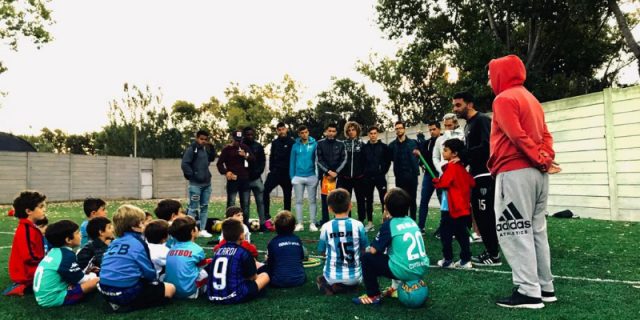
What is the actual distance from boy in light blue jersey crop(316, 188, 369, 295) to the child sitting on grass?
0.99 feet

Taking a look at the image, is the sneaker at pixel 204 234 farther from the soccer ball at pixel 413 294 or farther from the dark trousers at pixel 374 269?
the soccer ball at pixel 413 294

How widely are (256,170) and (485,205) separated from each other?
528 centimetres

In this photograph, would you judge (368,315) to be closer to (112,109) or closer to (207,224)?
(207,224)

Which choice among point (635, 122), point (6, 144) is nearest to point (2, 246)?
point (635, 122)

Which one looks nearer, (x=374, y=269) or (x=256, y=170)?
(x=374, y=269)

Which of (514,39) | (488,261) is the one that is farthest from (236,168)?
(514,39)

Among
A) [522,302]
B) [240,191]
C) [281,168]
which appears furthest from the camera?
[281,168]

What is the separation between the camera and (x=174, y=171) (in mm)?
33031

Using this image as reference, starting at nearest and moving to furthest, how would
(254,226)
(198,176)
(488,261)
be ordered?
(488,261) < (198,176) < (254,226)

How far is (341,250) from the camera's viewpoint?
4250 mm

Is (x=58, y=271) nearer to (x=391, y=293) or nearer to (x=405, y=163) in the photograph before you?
(x=391, y=293)

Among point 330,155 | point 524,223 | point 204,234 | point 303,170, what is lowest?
point 204,234

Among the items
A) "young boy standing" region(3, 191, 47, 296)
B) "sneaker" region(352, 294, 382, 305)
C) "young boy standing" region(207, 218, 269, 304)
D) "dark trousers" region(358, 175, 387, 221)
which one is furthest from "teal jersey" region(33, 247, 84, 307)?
"dark trousers" region(358, 175, 387, 221)

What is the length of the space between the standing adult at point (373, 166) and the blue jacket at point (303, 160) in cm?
103
